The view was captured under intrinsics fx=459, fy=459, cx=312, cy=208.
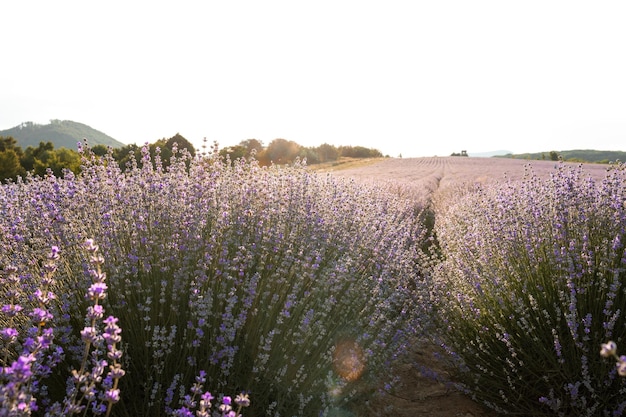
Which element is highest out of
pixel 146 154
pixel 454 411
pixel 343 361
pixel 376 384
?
pixel 146 154

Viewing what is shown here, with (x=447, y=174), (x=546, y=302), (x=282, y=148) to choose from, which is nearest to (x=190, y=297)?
(x=546, y=302)

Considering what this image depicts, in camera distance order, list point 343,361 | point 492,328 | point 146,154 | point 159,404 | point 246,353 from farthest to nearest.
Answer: point 492,328, point 146,154, point 343,361, point 246,353, point 159,404

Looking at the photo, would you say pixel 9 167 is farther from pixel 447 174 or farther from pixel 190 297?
pixel 447 174

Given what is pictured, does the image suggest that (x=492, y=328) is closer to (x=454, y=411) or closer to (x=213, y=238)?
(x=454, y=411)

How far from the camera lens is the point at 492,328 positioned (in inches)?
124

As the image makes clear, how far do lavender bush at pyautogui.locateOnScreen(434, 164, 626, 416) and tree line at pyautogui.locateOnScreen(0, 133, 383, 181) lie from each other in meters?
2.04

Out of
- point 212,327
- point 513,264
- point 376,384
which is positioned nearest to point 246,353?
A: point 212,327

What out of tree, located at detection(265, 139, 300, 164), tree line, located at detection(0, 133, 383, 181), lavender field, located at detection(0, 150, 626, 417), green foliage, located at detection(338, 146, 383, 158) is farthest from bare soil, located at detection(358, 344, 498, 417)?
green foliage, located at detection(338, 146, 383, 158)

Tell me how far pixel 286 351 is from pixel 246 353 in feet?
0.74

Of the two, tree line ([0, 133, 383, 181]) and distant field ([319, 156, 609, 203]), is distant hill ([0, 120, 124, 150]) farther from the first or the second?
distant field ([319, 156, 609, 203])

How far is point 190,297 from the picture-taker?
2.14 metres

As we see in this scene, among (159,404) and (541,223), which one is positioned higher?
(541,223)

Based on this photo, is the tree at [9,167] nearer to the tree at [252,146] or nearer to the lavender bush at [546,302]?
the tree at [252,146]

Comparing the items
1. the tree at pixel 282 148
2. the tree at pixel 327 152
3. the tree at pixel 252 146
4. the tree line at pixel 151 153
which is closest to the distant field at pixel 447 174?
the tree at pixel 252 146
